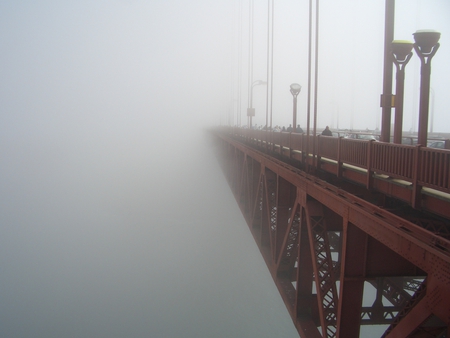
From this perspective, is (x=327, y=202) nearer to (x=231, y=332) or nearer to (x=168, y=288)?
(x=231, y=332)

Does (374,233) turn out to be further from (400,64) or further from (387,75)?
(387,75)

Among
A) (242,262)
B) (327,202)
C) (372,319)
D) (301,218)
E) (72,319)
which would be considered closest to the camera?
(327,202)

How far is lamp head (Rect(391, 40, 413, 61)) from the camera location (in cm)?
690

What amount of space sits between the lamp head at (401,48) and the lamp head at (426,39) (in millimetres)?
1122

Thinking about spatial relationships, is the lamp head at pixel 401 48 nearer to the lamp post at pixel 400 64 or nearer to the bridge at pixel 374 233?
the lamp post at pixel 400 64

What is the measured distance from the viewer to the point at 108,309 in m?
34.7

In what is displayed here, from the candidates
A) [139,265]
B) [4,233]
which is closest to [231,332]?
[139,265]

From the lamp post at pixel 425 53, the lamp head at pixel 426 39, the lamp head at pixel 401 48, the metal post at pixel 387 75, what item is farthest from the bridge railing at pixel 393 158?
the lamp head at pixel 401 48

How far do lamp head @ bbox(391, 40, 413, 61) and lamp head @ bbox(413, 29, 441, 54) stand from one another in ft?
3.68

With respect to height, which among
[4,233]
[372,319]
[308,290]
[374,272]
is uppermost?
[374,272]

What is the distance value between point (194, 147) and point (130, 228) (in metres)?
74.4

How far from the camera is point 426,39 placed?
5.76 m

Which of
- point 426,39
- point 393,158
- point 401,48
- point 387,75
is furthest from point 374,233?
point 387,75

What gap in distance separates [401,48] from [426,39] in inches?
48.7
